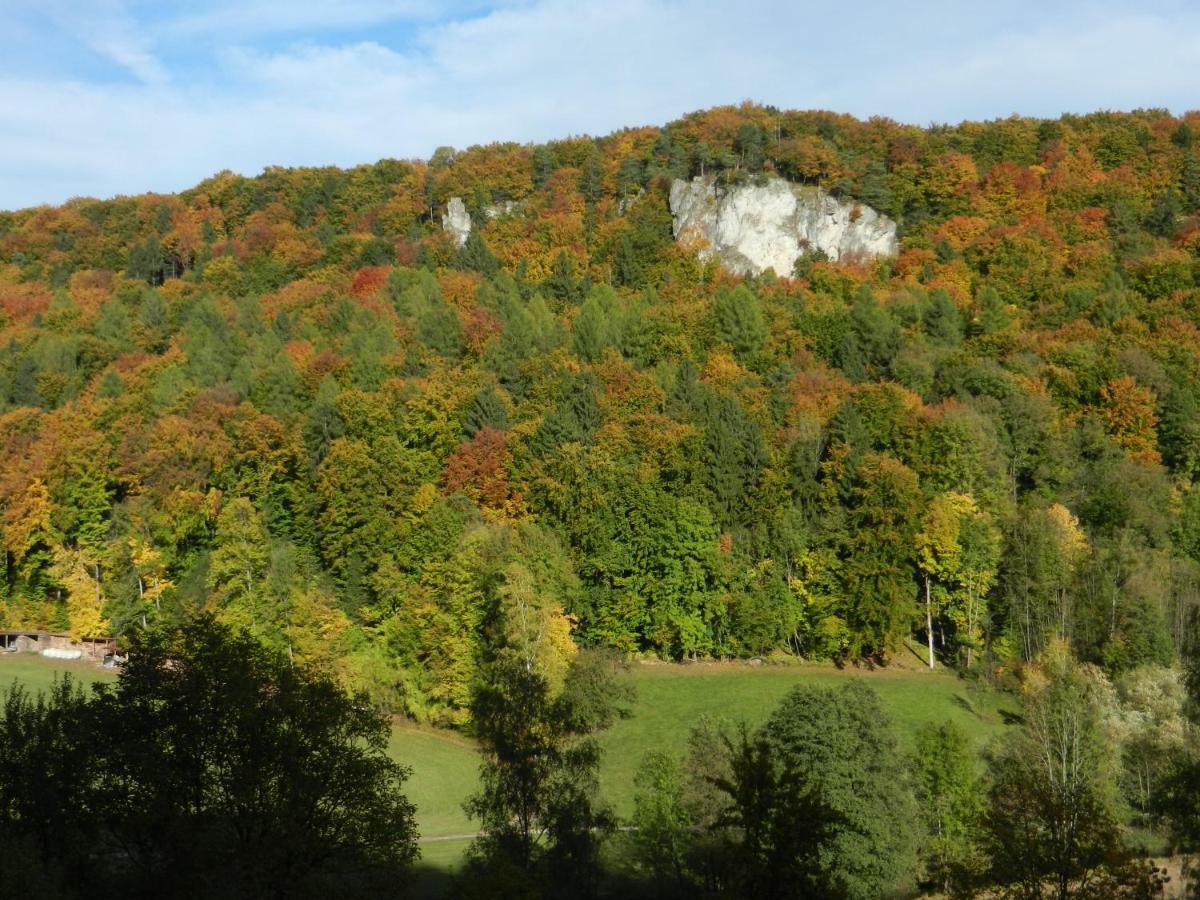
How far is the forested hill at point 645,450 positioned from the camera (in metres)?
49.3

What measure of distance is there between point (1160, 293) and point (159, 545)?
66.3m

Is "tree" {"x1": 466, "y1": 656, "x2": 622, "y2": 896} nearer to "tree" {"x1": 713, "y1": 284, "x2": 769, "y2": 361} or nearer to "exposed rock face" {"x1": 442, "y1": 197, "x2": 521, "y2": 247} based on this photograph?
"tree" {"x1": 713, "y1": 284, "x2": 769, "y2": 361}

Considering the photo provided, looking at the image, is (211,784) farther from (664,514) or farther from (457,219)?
(457,219)

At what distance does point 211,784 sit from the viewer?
854 inches

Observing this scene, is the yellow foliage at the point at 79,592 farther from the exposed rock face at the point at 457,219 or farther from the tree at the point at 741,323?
the exposed rock face at the point at 457,219

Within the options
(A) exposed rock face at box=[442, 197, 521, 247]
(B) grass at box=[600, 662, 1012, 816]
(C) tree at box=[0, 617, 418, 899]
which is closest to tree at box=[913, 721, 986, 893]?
(B) grass at box=[600, 662, 1012, 816]

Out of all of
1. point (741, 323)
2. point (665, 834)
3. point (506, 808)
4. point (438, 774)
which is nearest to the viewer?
point (506, 808)

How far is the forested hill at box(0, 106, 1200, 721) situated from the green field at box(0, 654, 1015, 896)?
1895 mm

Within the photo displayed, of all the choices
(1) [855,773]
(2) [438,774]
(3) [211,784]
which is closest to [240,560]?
(2) [438,774]

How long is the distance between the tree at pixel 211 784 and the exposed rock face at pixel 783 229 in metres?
68.9

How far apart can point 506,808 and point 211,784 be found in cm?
649

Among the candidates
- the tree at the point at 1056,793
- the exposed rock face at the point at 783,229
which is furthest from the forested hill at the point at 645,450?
the tree at the point at 1056,793

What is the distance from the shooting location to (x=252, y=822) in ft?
69.1

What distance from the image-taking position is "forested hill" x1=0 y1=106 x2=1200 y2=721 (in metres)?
49.3
